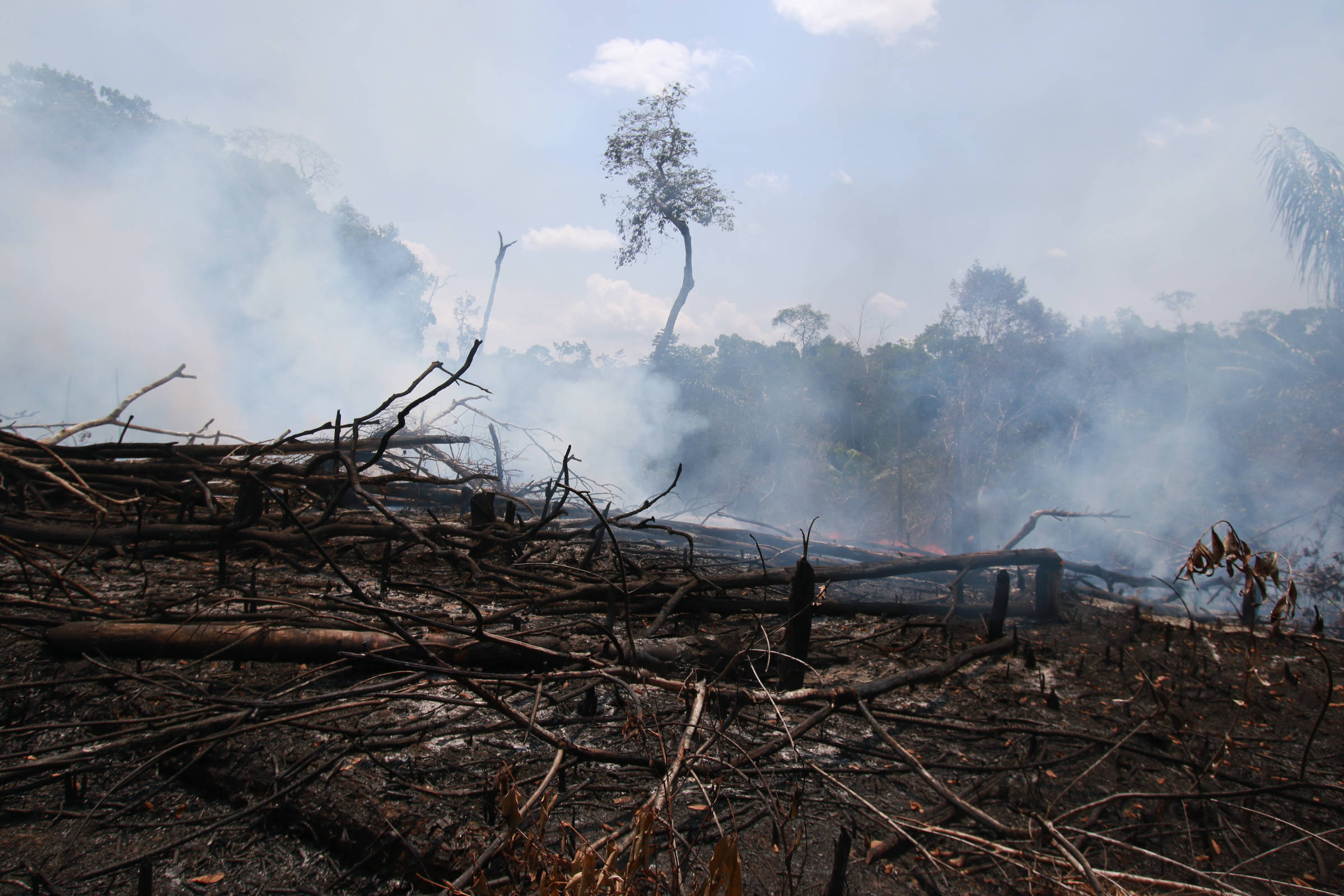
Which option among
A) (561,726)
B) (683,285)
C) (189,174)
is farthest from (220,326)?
(561,726)

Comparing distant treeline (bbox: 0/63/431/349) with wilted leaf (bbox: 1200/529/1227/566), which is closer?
wilted leaf (bbox: 1200/529/1227/566)

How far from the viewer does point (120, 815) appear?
1.84 metres

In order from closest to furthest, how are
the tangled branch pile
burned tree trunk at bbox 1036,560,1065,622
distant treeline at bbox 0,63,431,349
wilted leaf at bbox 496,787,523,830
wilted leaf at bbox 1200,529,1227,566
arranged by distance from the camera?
wilted leaf at bbox 496,787,523,830 < the tangled branch pile < wilted leaf at bbox 1200,529,1227,566 < burned tree trunk at bbox 1036,560,1065,622 < distant treeline at bbox 0,63,431,349

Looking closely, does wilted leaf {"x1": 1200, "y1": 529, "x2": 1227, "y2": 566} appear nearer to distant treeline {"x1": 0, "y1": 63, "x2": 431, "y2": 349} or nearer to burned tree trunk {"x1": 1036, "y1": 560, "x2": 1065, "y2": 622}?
burned tree trunk {"x1": 1036, "y1": 560, "x2": 1065, "y2": 622}

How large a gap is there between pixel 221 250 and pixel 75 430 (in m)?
20.8

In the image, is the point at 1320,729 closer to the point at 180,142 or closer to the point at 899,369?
Answer: the point at 899,369

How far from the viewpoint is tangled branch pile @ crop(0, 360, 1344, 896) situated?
5.49 feet

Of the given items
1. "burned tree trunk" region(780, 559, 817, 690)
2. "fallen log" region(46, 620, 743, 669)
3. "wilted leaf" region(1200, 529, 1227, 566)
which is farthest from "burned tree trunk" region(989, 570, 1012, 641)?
"fallen log" region(46, 620, 743, 669)

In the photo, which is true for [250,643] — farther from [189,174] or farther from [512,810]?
[189,174]

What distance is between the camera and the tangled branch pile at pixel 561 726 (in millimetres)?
1673

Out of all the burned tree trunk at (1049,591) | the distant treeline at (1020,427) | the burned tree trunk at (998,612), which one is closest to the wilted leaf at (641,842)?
the burned tree trunk at (998,612)

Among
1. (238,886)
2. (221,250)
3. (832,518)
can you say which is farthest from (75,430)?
(221,250)

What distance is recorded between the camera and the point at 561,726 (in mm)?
2531

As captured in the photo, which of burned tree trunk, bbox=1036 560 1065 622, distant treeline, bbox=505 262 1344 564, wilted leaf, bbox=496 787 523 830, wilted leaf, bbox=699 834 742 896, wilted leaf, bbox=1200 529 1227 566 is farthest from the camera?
distant treeline, bbox=505 262 1344 564
